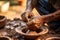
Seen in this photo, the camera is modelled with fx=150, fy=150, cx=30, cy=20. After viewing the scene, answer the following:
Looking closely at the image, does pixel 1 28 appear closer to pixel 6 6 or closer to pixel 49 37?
pixel 49 37

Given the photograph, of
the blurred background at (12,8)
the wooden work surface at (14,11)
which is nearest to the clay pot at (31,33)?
the blurred background at (12,8)

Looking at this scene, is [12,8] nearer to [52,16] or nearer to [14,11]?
[14,11]

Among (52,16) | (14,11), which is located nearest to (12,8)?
(14,11)

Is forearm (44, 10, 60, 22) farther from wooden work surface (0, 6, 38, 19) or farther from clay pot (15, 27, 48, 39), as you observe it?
wooden work surface (0, 6, 38, 19)

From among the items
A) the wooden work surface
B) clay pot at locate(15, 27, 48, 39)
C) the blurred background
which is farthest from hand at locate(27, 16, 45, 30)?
the wooden work surface

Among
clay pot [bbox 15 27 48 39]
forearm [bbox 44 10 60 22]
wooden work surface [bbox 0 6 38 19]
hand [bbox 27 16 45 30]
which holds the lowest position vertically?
clay pot [bbox 15 27 48 39]

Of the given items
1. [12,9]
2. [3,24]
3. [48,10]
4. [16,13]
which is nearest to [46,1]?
[48,10]

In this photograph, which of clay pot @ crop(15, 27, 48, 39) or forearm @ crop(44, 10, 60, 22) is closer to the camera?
clay pot @ crop(15, 27, 48, 39)

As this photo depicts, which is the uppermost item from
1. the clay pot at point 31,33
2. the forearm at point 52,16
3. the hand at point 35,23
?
the forearm at point 52,16

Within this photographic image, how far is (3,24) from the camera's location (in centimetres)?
166

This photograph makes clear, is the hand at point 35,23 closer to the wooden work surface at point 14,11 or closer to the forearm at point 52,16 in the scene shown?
the forearm at point 52,16

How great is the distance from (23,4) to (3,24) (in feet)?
12.5

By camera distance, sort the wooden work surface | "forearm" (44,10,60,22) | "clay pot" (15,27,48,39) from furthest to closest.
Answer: the wooden work surface < "forearm" (44,10,60,22) < "clay pot" (15,27,48,39)

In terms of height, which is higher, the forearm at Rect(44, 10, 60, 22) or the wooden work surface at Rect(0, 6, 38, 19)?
the wooden work surface at Rect(0, 6, 38, 19)
